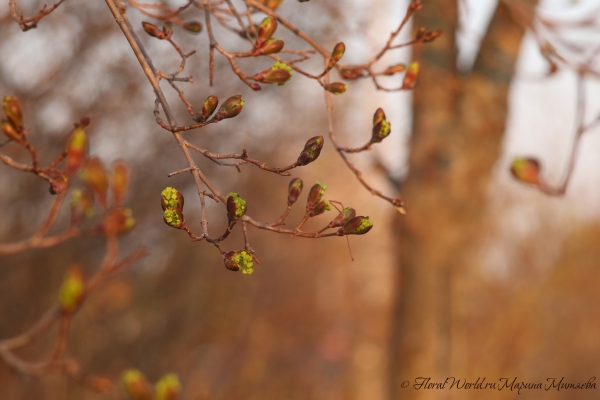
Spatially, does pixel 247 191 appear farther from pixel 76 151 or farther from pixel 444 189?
pixel 76 151

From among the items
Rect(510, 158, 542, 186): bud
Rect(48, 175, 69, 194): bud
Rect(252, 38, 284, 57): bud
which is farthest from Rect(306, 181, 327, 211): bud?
Rect(510, 158, 542, 186): bud

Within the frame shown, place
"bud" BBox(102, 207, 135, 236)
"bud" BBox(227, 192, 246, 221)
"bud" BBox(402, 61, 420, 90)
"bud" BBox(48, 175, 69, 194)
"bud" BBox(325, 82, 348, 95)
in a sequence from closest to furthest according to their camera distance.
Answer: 1. "bud" BBox(227, 192, 246, 221)
2. "bud" BBox(48, 175, 69, 194)
3. "bud" BBox(325, 82, 348, 95)
4. "bud" BBox(402, 61, 420, 90)
5. "bud" BBox(102, 207, 135, 236)

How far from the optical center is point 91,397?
5121mm

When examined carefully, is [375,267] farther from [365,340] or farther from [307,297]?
[307,297]

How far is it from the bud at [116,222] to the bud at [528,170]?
4.00ft

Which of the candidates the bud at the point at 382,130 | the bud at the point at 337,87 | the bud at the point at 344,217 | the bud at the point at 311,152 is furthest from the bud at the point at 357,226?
the bud at the point at 337,87

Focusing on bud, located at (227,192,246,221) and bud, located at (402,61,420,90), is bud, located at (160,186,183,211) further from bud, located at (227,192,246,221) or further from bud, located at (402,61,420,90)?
bud, located at (402,61,420,90)

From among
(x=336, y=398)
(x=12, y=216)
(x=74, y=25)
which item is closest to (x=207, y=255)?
(x=12, y=216)

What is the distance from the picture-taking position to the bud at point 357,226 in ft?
3.26

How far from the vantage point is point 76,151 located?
4.41ft

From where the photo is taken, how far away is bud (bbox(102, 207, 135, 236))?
164 cm

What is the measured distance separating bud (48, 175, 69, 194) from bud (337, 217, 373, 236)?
56cm

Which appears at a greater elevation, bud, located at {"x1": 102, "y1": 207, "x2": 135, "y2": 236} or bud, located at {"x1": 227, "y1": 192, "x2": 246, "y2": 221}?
bud, located at {"x1": 227, "y1": 192, "x2": 246, "y2": 221}

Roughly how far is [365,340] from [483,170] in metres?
9.84
